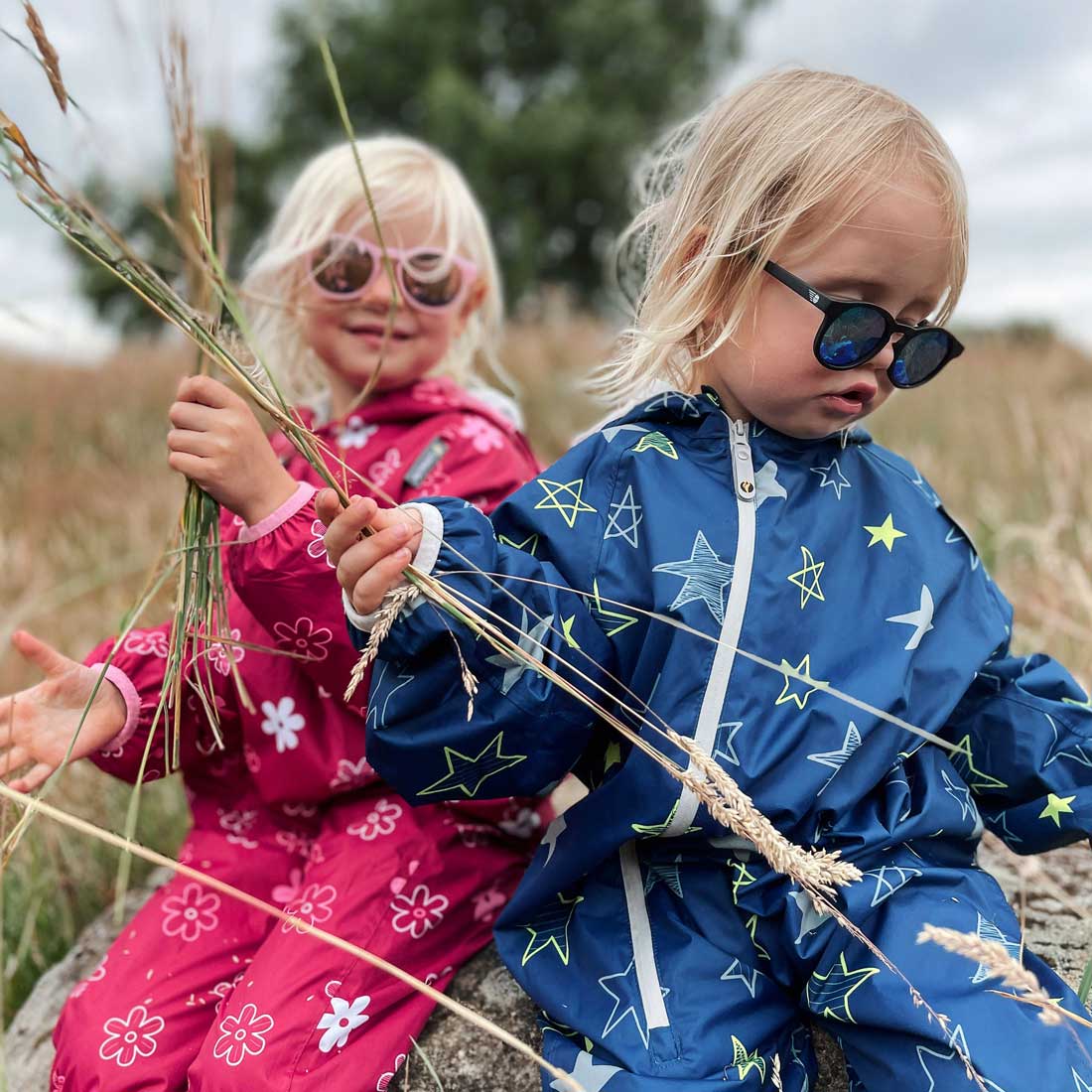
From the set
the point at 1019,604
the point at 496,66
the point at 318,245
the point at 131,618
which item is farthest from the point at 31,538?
the point at 496,66

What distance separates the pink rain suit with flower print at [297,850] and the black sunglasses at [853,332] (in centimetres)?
72

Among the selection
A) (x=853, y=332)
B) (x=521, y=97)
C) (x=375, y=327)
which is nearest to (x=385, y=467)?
(x=375, y=327)

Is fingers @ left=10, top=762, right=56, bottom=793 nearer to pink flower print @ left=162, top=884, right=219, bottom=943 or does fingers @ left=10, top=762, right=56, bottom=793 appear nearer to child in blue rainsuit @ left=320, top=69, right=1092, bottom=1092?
pink flower print @ left=162, top=884, right=219, bottom=943

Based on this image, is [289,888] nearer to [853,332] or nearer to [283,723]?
[283,723]

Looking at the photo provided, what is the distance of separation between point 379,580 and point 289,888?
85cm

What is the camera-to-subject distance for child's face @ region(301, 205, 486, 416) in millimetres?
2068

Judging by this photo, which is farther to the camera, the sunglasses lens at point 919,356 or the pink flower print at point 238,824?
the pink flower print at point 238,824

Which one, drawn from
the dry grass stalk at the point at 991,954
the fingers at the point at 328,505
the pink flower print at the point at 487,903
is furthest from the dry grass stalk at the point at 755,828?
the pink flower print at the point at 487,903

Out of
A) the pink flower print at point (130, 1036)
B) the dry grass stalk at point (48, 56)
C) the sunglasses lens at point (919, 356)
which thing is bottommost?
the pink flower print at point (130, 1036)

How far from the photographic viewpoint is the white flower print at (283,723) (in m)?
1.76

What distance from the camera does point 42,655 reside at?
1.60m

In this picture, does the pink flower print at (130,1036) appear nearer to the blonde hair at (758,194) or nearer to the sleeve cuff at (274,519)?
the sleeve cuff at (274,519)

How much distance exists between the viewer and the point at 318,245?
2082mm

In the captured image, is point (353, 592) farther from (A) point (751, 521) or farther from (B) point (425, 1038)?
(B) point (425, 1038)
